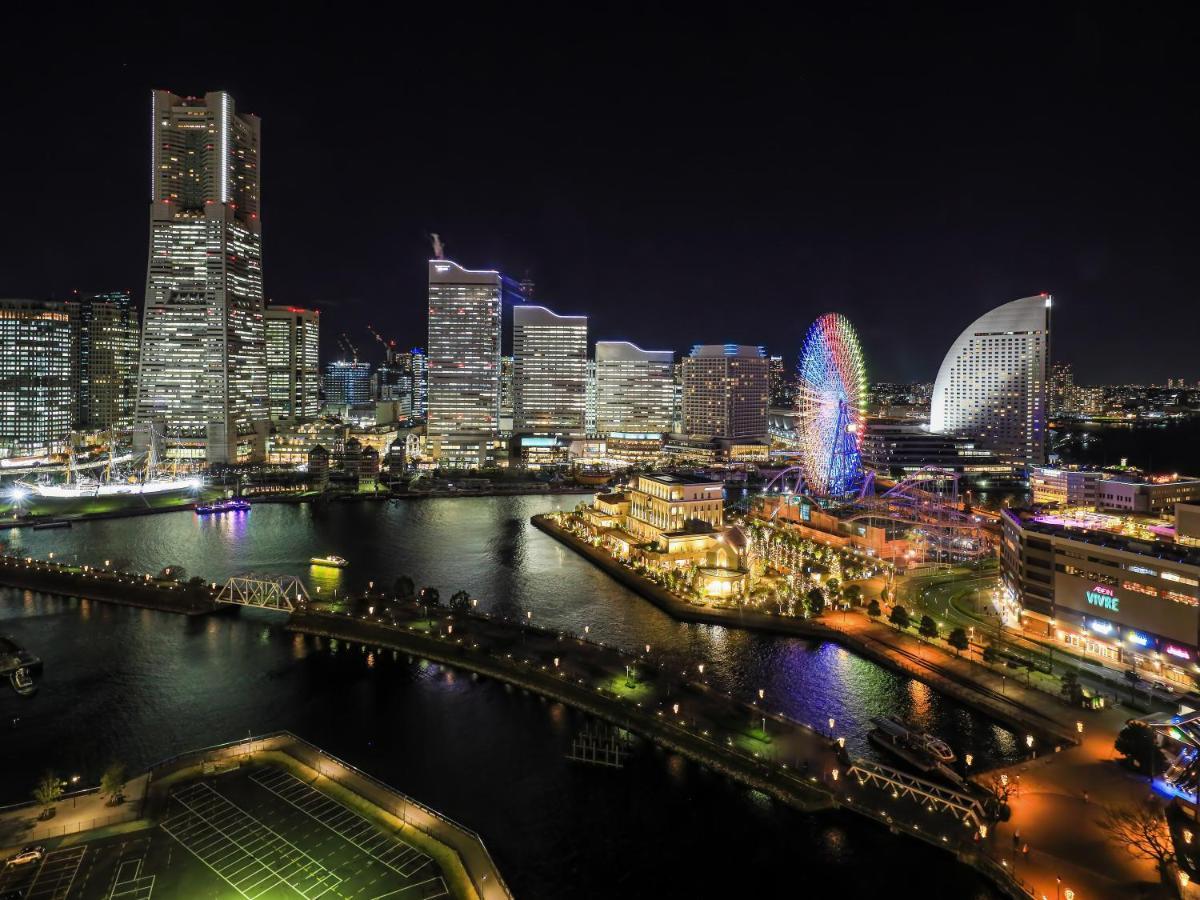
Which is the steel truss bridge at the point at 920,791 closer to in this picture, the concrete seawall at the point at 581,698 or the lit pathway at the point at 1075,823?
the lit pathway at the point at 1075,823

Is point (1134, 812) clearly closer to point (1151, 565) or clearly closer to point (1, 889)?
point (1151, 565)

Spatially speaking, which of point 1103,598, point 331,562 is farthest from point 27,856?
point 1103,598

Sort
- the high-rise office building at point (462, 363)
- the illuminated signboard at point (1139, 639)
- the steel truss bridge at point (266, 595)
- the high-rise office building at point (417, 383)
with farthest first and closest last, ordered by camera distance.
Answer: the high-rise office building at point (417, 383)
the high-rise office building at point (462, 363)
the steel truss bridge at point (266, 595)
the illuminated signboard at point (1139, 639)

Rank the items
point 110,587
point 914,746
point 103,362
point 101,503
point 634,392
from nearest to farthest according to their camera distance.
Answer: point 914,746 → point 110,587 → point 101,503 → point 103,362 → point 634,392

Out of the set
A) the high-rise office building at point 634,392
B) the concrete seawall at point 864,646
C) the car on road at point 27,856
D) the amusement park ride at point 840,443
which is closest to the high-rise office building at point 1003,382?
the amusement park ride at point 840,443

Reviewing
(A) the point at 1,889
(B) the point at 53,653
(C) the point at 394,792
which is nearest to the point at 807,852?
(C) the point at 394,792

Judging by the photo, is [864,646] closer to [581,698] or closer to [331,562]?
[581,698]
